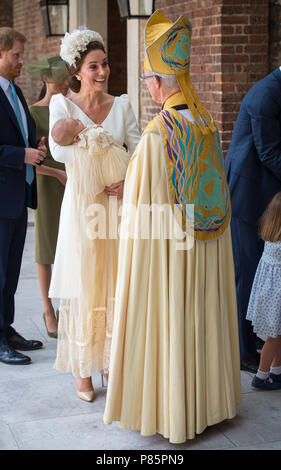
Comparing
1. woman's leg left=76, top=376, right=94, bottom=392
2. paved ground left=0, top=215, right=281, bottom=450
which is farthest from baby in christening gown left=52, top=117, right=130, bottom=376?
paved ground left=0, top=215, right=281, bottom=450

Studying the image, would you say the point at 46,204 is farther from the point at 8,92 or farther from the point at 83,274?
the point at 83,274

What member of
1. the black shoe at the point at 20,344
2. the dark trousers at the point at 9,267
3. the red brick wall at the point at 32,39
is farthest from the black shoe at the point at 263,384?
the red brick wall at the point at 32,39

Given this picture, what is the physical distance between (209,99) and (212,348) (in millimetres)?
3395

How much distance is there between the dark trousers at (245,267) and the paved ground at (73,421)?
0.81 ft

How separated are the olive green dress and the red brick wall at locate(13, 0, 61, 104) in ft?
23.1

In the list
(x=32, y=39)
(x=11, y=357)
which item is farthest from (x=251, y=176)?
(x=32, y=39)

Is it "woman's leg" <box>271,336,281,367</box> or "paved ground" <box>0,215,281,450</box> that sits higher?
"woman's leg" <box>271,336,281,367</box>

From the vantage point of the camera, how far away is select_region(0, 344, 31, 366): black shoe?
4.83 meters

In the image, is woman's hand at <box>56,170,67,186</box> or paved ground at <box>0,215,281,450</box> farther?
woman's hand at <box>56,170,67,186</box>

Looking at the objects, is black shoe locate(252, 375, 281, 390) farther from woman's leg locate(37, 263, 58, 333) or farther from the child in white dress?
woman's leg locate(37, 263, 58, 333)

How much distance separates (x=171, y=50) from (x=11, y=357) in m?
2.41

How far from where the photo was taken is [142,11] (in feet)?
21.1

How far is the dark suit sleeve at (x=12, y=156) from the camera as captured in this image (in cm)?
461

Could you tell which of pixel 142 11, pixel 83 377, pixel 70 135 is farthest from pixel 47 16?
pixel 83 377
